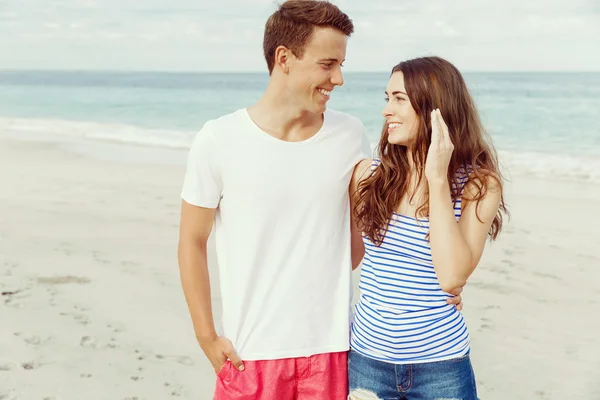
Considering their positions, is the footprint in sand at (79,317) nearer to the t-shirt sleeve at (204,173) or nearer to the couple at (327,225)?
the couple at (327,225)

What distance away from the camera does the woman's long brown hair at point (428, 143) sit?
8.79 feet

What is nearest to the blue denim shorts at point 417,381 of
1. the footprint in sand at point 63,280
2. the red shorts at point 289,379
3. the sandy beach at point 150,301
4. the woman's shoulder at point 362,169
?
the red shorts at point 289,379

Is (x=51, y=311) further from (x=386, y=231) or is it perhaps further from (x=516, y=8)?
(x=516, y=8)

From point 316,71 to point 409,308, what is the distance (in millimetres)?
1006

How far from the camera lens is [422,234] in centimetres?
264

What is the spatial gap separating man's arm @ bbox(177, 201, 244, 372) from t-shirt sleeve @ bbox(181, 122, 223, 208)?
0.16ft

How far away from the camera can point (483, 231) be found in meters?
2.56

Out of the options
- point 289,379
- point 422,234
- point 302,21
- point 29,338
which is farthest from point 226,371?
point 29,338

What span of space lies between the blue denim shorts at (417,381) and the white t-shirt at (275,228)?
0.65 feet

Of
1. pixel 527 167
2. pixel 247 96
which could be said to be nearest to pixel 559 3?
pixel 247 96

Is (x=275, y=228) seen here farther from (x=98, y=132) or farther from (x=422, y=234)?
(x=98, y=132)

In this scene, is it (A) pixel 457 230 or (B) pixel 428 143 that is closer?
(A) pixel 457 230

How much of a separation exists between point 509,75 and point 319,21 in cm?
5275

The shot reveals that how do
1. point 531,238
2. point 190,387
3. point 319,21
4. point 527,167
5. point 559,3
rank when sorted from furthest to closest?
point 559,3 < point 527,167 < point 531,238 < point 190,387 < point 319,21
